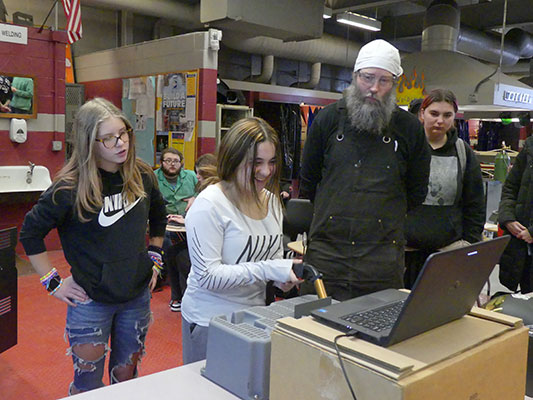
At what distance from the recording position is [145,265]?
2.07 meters

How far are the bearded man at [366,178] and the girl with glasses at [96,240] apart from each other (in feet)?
2.43

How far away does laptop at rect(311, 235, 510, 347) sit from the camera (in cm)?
102

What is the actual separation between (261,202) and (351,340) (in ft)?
2.90

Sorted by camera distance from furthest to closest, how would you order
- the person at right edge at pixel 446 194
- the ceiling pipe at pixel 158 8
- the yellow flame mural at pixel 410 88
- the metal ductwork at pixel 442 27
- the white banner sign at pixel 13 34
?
the metal ductwork at pixel 442 27 → the ceiling pipe at pixel 158 8 → the yellow flame mural at pixel 410 88 → the white banner sign at pixel 13 34 → the person at right edge at pixel 446 194

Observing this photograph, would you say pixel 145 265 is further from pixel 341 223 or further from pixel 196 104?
pixel 196 104

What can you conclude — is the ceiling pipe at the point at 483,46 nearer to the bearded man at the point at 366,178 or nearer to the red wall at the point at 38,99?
the red wall at the point at 38,99

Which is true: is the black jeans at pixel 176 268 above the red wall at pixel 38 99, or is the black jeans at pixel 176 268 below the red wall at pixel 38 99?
below

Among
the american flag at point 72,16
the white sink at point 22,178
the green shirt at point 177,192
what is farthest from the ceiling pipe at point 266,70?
the green shirt at point 177,192

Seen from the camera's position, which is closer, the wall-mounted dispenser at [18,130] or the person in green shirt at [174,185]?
the person in green shirt at [174,185]

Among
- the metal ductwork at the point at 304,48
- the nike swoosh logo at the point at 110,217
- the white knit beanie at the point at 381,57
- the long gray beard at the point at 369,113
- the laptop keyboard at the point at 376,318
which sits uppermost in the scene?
the metal ductwork at the point at 304,48

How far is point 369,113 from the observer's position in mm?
2053

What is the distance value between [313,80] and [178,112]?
5.30m

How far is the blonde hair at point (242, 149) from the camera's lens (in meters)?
1.73

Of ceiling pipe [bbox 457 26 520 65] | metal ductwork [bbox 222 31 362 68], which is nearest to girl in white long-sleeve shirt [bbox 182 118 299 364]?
metal ductwork [bbox 222 31 362 68]
